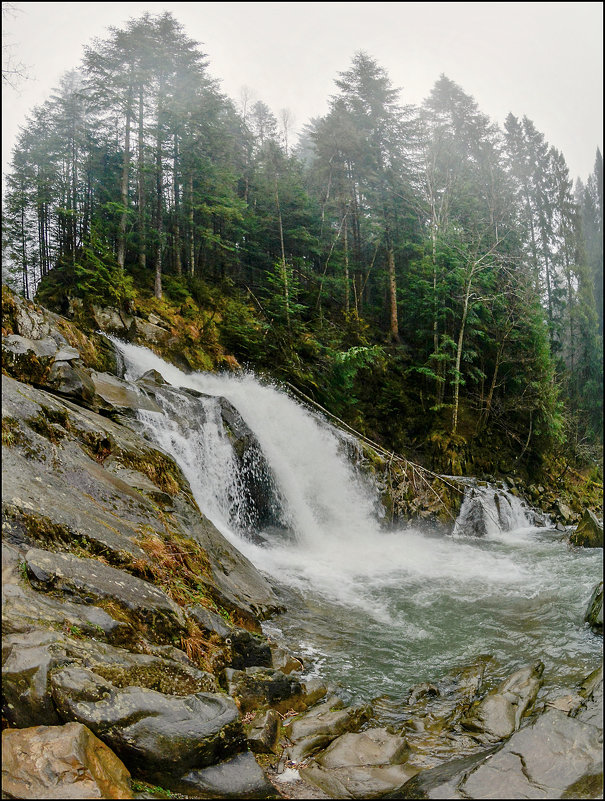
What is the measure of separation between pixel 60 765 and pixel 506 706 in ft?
12.2

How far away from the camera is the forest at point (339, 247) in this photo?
1677 cm

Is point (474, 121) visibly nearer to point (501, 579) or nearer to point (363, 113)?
point (363, 113)

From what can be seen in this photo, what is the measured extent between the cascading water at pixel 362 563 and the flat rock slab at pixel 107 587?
2.24m

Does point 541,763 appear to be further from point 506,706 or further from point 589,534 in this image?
point 589,534

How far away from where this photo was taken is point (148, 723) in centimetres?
274

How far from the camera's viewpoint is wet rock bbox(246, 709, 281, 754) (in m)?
3.49

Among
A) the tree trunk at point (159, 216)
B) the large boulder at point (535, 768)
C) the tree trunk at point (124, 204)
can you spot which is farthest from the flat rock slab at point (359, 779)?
the tree trunk at point (124, 204)

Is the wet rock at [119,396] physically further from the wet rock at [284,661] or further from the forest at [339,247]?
the forest at [339,247]

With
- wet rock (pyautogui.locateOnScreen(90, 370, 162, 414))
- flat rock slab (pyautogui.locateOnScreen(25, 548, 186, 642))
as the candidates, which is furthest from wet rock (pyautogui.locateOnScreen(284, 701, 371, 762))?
wet rock (pyautogui.locateOnScreen(90, 370, 162, 414))

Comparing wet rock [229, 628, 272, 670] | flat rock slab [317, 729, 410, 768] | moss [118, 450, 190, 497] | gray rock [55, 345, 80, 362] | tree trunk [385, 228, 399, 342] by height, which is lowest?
flat rock slab [317, 729, 410, 768]

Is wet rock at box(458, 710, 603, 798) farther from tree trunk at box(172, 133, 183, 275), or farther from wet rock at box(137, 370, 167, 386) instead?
tree trunk at box(172, 133, 183, 275)

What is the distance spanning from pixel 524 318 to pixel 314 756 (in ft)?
58.1

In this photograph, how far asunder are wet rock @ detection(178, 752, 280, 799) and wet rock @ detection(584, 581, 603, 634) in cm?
481

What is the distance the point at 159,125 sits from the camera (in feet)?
59.7
